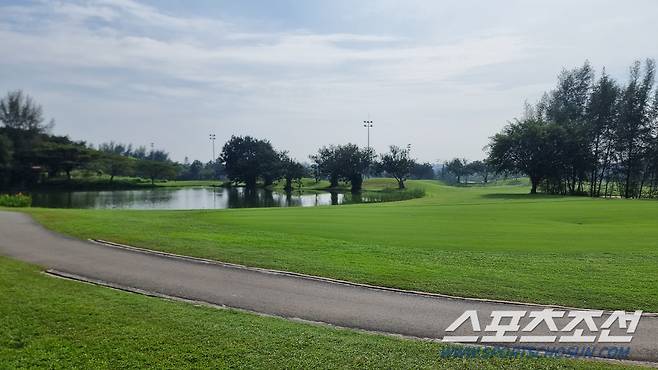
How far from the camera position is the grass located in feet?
18.5

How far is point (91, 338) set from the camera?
631 centimetres

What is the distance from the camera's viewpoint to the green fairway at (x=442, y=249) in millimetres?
9227

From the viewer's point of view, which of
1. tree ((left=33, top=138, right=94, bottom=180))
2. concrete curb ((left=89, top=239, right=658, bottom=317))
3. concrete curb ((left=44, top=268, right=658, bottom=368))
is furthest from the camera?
tree ((left=33, top=138, right=94, bottom=180))

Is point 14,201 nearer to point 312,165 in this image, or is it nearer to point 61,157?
point 61,157

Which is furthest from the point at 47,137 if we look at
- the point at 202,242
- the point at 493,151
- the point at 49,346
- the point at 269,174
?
the point at 49,346

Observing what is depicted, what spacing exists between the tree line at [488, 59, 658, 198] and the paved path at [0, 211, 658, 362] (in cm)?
5524

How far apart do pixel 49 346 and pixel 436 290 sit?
663 cm

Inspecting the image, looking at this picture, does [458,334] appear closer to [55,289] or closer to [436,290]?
[436,290]

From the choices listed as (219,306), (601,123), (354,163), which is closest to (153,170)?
(354,163)

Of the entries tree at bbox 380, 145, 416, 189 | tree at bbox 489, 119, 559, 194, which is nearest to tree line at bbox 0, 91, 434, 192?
tree at bbox 380, 145, 416, 189

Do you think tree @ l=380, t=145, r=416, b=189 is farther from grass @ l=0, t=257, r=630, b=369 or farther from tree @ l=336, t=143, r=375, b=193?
grass @ l=0, t=257, r=630, b=369

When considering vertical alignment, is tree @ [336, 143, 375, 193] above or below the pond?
above

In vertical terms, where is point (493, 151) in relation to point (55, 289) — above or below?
above

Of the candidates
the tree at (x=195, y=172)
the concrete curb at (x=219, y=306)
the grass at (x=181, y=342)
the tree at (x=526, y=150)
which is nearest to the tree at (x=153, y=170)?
the tree at (x=195, y=172)
